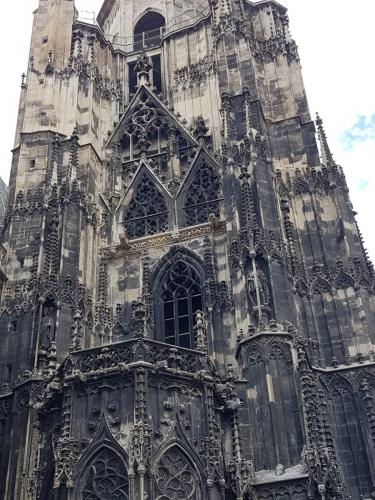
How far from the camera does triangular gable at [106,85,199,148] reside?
81.4 feet

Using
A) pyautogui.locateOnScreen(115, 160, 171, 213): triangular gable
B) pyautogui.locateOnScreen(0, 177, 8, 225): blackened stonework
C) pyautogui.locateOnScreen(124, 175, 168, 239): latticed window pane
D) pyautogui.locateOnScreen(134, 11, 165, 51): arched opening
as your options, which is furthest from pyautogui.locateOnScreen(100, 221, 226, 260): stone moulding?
pyautogui.locateOnScreen(0, 177, 8, 225): blackened stonework

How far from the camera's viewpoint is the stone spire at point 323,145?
850 inches

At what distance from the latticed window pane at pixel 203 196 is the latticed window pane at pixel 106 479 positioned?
32.6 feet

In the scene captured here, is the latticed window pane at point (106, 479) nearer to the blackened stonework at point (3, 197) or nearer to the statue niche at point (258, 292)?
the statue niche at point (258, 292)

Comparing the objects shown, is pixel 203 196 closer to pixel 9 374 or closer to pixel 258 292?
pixel 258 292

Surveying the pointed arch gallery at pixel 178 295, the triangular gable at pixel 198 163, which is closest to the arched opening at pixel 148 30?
the triangular gable at pixel 198 163

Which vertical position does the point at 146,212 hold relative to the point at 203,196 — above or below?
below

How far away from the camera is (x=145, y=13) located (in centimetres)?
3130

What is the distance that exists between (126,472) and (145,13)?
23301 millimetres

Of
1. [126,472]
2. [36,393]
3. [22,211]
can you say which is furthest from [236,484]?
[22,211]

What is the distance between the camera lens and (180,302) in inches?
822

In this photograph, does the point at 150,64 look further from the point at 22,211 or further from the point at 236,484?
the point at 236,484

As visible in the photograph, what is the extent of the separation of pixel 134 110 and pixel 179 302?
8938 mm

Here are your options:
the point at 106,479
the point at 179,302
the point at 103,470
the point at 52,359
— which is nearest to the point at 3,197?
the point at 179,302
